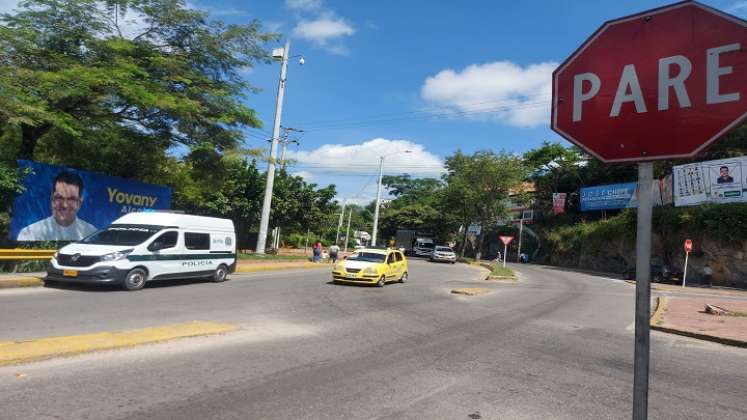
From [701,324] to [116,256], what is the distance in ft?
49.1

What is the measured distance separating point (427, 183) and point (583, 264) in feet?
191

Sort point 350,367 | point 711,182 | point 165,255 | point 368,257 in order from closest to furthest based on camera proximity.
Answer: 1. point 350,367
2. point 165,255
3. point 368,257
4. point 711,182

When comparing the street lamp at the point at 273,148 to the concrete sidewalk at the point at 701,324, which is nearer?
the concrete sidewalk at the point at 701,324

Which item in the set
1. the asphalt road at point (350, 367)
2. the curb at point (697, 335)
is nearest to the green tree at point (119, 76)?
the asphalt road at point (350, 367)

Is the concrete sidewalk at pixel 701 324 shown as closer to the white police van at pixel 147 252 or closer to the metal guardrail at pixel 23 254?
the white police van at pixel 147 252

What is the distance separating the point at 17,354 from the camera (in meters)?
5.91

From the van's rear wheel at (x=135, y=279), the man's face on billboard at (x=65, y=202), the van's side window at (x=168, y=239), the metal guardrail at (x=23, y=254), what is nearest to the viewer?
the van's rear wheel at (x=135, y=279)

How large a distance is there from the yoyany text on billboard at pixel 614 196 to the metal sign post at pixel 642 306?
128ft

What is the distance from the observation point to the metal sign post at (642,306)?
2234mm

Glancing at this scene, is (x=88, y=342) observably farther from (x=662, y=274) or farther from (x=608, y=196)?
(x=608, y=196)

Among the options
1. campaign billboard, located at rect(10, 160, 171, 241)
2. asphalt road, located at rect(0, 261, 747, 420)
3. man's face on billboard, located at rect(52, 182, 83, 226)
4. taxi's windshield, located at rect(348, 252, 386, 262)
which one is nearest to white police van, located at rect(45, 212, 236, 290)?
asphalt road, located at rect(0, 261, 747, 420)

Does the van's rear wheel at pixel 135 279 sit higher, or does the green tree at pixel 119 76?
the green tree at pixel 119 76

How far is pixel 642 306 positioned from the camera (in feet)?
7.41

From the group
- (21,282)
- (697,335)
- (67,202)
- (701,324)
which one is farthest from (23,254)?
(701,324)
